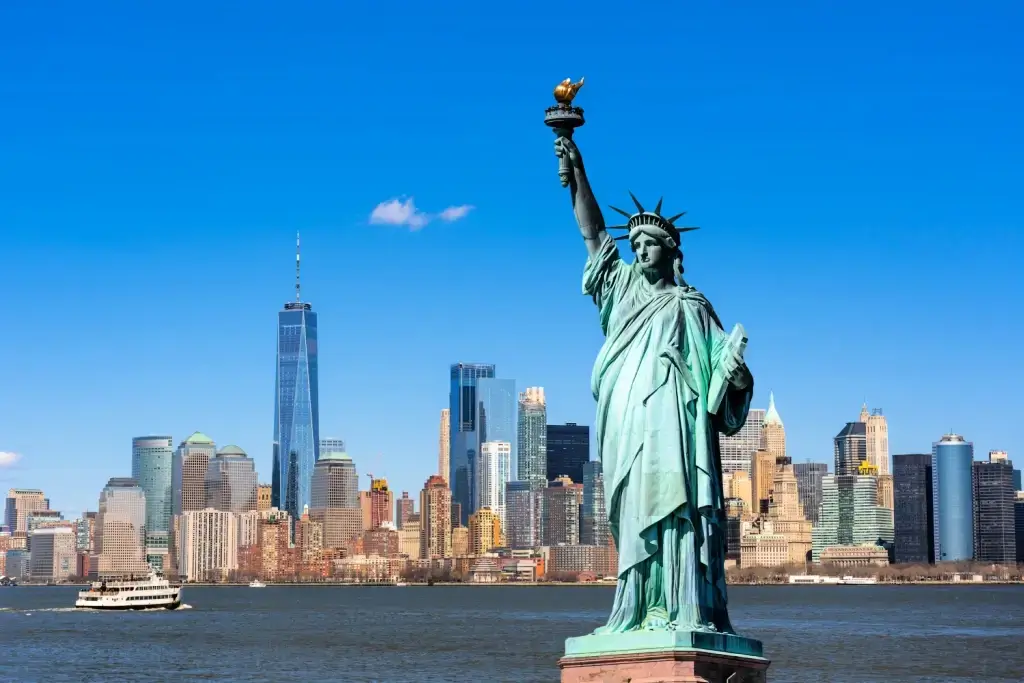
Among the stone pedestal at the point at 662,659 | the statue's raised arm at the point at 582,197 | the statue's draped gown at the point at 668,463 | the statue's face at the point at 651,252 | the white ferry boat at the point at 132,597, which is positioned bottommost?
the white ferry boat at the point at 132,597

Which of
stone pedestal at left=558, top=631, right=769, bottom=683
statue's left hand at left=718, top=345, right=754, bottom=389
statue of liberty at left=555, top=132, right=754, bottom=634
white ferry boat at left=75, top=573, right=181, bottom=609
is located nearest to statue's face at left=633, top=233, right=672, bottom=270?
statue of liberty at left=555, top=132, right=754, bottom=634

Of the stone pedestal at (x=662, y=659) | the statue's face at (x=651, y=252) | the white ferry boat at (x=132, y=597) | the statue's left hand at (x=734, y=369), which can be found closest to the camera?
the stone pedestal at (x=662, y=659)

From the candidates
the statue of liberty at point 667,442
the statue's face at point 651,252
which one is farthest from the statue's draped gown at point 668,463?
the statue's face at point 651,252

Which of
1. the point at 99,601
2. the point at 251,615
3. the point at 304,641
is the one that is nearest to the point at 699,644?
the point at 304,641

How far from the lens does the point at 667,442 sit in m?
14.4

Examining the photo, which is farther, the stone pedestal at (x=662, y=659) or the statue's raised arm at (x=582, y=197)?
the statue's raised arm at (x=582, y=197)

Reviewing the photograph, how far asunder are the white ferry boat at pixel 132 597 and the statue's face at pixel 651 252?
107690 millimetres

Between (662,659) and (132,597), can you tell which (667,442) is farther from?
(132,597)

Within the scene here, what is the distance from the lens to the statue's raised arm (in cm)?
1537

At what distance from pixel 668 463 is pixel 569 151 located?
2822mm

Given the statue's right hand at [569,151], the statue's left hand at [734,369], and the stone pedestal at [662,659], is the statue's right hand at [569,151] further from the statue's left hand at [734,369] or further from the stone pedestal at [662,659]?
the stone pedestal at [662,659]

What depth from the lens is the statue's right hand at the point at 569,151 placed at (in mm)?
15355

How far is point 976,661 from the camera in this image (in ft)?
191

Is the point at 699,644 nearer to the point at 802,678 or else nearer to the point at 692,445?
the point at 692,445
